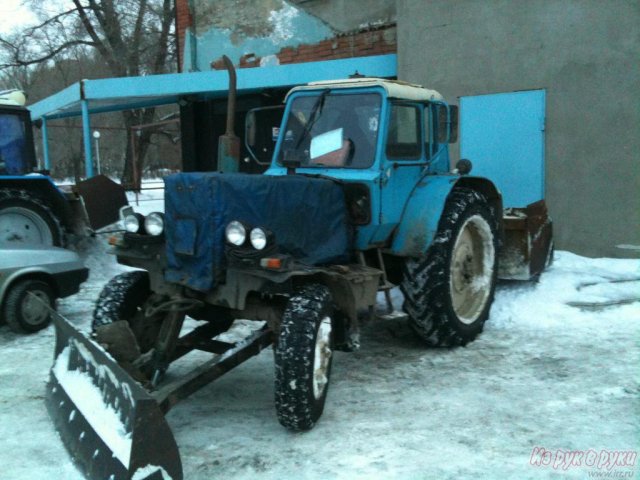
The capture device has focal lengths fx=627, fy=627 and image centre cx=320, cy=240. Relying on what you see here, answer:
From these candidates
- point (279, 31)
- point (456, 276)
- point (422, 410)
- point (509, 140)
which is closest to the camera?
point (422, 410)

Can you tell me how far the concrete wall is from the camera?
303 inches

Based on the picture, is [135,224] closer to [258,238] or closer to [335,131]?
[258,238]

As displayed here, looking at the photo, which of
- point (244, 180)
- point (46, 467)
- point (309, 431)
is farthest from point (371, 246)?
point (46, 467)

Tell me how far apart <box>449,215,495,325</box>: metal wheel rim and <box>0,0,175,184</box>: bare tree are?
1870 cm

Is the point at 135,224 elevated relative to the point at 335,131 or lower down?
lower down

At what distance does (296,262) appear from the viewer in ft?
13.1

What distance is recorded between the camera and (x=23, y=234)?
788 cm

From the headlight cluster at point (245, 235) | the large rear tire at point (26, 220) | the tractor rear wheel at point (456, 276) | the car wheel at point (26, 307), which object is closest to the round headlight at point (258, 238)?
the headlight cluster at point (245, 235)

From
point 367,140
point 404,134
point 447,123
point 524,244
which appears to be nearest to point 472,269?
point 524,244

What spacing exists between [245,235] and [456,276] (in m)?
2.42

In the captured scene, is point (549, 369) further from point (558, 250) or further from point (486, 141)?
point (486, 141)

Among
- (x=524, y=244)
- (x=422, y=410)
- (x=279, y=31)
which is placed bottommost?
(x=422, y=410)

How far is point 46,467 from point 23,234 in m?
5.13

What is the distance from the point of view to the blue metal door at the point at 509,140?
836 centimetres
